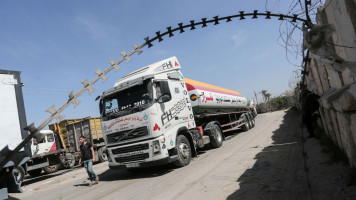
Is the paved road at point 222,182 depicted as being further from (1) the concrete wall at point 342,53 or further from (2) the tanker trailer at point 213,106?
(2) the tanker trailer at point 213,106

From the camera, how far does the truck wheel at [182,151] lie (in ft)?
24.8

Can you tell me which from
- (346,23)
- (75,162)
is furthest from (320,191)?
(75,162)

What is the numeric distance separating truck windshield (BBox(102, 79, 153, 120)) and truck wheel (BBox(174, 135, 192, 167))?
1.69 m

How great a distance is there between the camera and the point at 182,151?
7.79m

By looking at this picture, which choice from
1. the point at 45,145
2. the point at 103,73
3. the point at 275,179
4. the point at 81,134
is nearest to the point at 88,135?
the point at 81,134

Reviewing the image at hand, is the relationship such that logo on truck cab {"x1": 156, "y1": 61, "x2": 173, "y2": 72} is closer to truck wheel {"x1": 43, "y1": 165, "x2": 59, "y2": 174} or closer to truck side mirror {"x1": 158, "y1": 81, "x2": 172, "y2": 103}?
truck side mirror {"x1": 158, "y1": 81, "x2": 172, "y2": 103}

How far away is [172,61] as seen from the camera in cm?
924

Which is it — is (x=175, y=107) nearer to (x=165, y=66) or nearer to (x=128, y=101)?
(x=128, y=101)

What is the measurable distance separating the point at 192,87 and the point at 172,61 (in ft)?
5.22

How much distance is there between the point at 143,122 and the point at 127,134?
0.66m

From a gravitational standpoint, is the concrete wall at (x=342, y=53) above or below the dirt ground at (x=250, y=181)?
above

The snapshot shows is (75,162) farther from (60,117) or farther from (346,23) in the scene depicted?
(346,23)

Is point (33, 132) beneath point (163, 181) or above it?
above

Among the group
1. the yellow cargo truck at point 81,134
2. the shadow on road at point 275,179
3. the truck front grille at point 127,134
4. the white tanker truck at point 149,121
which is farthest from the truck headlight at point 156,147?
the yellow cargo truck at point 81,134
